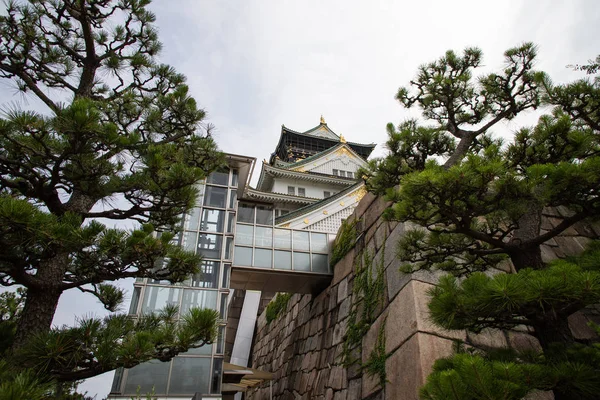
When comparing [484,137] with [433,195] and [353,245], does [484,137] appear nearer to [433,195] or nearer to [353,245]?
[433,195]

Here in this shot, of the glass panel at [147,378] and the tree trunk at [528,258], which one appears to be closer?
the tree trunk at [528,258]

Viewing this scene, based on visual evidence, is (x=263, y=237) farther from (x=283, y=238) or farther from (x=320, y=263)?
(x=320, y=263)

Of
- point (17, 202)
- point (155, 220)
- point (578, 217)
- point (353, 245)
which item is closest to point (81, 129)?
point (17, 202)

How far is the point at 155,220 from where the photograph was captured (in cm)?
360

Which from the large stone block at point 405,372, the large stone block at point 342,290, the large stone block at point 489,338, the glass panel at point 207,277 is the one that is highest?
the glass panel at point 207,277

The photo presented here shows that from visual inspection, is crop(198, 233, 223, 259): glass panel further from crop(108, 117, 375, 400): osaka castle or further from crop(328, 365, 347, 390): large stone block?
crop(328, 365, 347, 390): large stone block

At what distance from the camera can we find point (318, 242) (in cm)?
775

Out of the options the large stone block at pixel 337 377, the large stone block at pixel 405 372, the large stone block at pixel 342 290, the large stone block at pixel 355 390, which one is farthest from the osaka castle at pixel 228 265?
the large stone block at pixel 405 372

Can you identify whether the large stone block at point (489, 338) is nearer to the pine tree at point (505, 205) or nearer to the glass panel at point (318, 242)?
the pine tree at point (505, 205)

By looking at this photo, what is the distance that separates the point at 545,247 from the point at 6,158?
5.97 meters

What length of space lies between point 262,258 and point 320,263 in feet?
4.30

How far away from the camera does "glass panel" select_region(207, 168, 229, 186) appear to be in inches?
304

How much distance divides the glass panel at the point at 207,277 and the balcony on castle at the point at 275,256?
47 cm

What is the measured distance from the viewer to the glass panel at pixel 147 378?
521 cm
